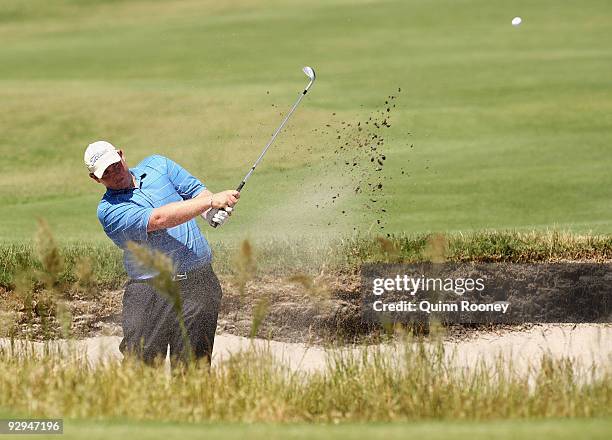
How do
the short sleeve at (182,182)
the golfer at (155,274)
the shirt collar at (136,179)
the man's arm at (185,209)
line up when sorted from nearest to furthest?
the man's arm at (185,209) < the golfer at (155,274) < the shirt collar at (136,179) < the short sleeve at (182,182)

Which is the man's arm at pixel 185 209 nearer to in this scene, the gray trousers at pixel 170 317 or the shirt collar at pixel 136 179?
the shirt collar at pixel 136 179

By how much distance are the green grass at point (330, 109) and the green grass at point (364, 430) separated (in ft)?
23.9

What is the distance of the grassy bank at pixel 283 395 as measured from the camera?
5543 mm

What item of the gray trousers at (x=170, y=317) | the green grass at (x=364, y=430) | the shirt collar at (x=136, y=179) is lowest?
the green grass at (x=364, y=430)

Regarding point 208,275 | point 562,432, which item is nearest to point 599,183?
point 208,275

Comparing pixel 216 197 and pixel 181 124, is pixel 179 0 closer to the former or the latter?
pixel 181 124

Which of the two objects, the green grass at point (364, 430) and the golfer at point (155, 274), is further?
the golfer at point (155, 274)

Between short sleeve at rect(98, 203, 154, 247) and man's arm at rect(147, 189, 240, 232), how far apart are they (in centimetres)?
5

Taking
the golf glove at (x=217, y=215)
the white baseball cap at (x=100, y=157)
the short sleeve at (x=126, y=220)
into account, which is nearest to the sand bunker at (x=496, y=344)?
the golf glove at (x=217, y=215)

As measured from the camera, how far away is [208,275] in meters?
7.64

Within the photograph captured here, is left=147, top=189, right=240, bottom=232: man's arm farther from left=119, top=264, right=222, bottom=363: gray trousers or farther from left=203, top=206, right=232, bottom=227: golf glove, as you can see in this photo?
left=119, top=264, right=222, bottom=363: gray trousers

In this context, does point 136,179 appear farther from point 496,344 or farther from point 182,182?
point 496,344

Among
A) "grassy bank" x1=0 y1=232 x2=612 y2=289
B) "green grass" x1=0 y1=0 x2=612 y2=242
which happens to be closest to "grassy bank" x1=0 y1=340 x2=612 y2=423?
"grassy bank" x1=0 y1=232 x2=612 y2=289

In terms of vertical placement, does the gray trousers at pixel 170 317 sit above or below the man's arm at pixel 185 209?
below
